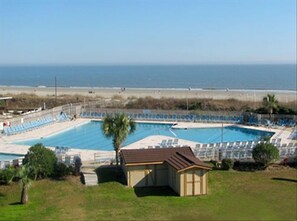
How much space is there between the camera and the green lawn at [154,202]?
14.9 metres

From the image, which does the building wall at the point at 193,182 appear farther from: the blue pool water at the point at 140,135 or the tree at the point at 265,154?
the blue pool water at the point at 140,135

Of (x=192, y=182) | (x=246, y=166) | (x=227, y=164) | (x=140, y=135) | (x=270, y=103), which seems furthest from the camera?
(x=270, y=103)

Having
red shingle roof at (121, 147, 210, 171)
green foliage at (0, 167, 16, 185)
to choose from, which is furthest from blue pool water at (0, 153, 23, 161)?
red shingle roof at (121, 147, 210, 171)

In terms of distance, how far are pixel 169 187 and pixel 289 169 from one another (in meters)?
6.41

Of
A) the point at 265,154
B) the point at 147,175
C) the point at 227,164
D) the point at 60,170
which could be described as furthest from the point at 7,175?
the point at 265,154

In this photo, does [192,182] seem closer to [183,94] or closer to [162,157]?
[162,157]

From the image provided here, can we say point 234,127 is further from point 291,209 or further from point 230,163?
point 291,209

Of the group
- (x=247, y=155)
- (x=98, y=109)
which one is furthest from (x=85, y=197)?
(x=98, y=109)

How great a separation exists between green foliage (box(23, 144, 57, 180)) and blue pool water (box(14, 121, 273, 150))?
829cm

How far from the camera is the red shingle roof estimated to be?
17.7 m

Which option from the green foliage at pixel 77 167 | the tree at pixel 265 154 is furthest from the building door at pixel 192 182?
the green foliage at pixel 77 167

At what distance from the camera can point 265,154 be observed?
20750 millimetres

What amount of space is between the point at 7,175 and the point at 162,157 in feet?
Answer: 21.6

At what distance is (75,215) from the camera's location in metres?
15.0
